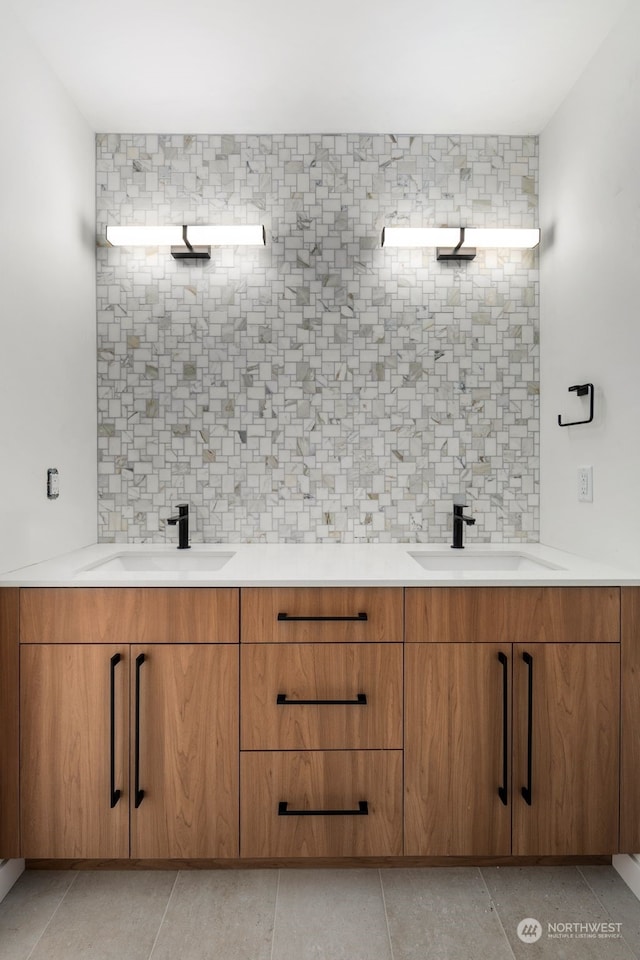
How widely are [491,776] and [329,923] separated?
590mm

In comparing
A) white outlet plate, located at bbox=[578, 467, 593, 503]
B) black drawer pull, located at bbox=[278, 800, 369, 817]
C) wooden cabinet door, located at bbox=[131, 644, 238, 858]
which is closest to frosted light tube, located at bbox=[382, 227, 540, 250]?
white outlet plate, located at bbox=[578, 467, 593, 503]

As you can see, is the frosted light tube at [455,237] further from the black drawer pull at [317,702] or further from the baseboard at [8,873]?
the baseboard at [8,873]

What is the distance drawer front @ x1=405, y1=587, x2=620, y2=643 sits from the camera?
1639mm

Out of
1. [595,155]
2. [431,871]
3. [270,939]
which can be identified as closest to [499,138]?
[595,155]

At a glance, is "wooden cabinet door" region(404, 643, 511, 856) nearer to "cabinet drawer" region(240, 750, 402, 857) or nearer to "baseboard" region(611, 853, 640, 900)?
"cabinet drawer" region(240, 750, 402, 857)

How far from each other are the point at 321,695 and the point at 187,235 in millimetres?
1692

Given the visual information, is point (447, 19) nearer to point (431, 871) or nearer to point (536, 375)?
point (536, 375)

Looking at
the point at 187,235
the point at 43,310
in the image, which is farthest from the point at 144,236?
the point at 43,310

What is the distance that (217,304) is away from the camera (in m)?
2.25

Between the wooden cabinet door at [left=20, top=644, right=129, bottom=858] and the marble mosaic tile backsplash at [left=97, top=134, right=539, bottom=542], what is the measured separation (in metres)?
0.71

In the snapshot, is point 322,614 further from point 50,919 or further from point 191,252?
point 191,252

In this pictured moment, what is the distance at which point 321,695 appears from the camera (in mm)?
1645

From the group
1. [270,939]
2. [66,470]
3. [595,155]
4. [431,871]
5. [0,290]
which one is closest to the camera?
[270,939]

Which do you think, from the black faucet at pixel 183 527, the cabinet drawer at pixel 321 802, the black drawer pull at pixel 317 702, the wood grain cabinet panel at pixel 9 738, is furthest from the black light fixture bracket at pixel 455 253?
the wood grain cabinet panel at pixel 9 738
